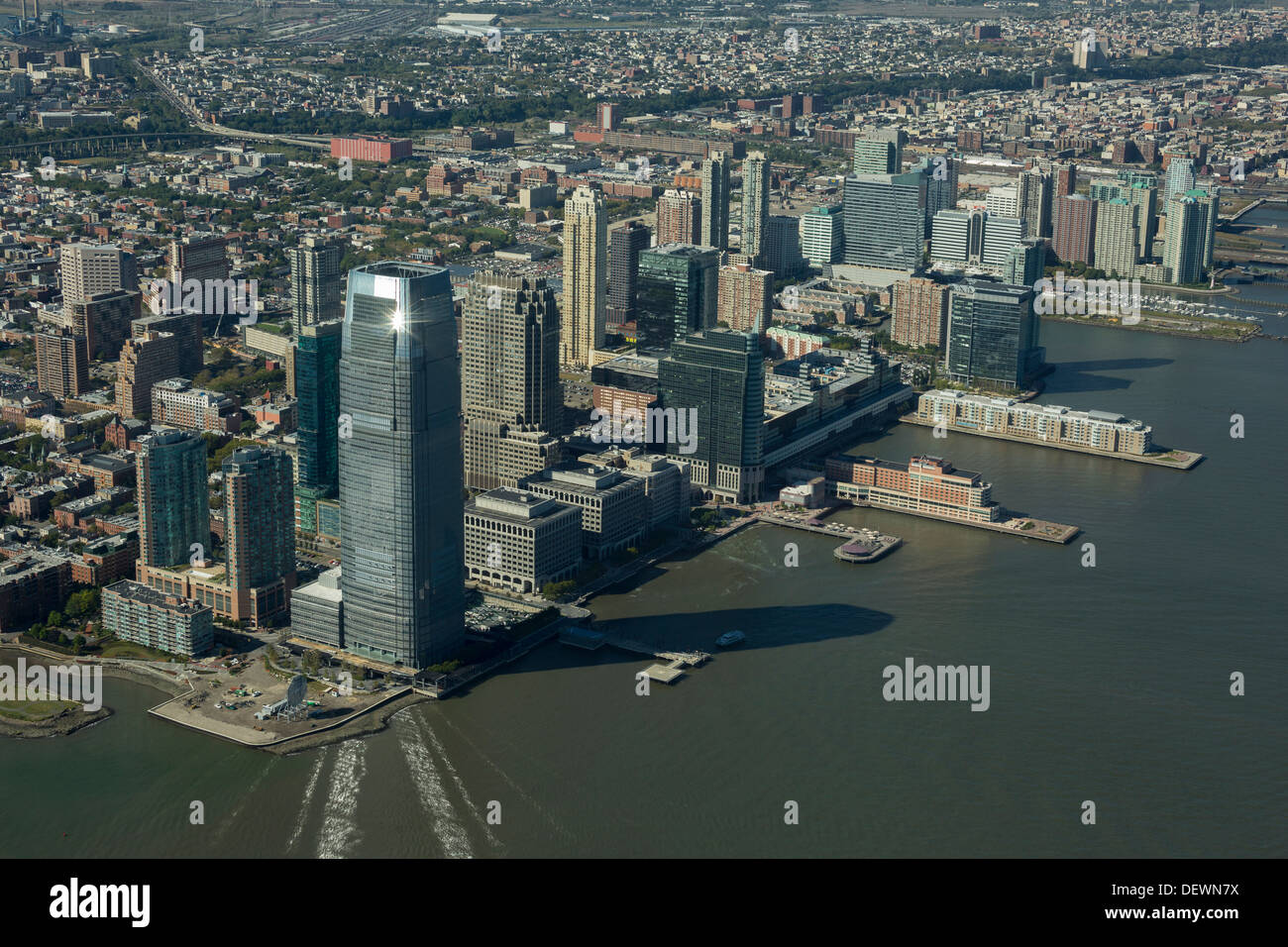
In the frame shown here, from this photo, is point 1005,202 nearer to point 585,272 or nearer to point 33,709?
point 585,272

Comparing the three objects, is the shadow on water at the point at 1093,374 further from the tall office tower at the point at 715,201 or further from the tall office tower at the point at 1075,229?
the tall office tower at the point at 715,201

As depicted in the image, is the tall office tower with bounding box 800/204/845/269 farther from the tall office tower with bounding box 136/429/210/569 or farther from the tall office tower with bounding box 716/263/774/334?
the tall office tower with bounding box 136/429/210/569

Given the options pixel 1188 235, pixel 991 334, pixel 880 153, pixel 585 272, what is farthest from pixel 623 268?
pixel 1188 235

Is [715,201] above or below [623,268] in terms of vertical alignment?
above

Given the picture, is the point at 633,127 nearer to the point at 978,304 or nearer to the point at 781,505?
the point at 978,304

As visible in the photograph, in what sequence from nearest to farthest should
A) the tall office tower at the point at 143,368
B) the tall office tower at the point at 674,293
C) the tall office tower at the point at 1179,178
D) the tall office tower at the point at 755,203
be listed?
the tall office tower at the point at 143,368 < the tall office tower at the point at 674,293 < the tall office tower at the point at 755,203 < the tall office tower at the point at 1179,178

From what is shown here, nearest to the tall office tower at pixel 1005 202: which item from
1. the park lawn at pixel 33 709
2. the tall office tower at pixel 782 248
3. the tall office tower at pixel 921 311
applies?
the tall office tower at pixel 782 248
